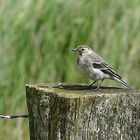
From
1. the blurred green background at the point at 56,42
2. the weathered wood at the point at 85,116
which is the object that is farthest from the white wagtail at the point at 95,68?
the blurred green background at the point at 56,42

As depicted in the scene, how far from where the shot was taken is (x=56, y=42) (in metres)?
6.82

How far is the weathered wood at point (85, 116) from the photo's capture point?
3.10 meters

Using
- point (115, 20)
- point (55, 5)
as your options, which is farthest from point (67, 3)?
point (115, 20)

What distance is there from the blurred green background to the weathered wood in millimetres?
3369

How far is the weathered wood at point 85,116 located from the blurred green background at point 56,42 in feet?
11.1

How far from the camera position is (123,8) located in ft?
22.4

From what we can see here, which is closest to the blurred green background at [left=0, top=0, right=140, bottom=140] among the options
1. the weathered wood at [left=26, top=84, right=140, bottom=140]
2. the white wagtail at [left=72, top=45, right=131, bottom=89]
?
the white wagtail at [left=72, top=45, right=131, bottom=89]

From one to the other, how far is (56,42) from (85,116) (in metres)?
3.76

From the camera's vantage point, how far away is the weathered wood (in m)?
3.10

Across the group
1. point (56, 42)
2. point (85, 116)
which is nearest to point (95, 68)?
point (85, 116)

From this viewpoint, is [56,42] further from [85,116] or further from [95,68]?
[85,116]

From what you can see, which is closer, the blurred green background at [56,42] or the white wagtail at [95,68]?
the white wagtail at [95,68]

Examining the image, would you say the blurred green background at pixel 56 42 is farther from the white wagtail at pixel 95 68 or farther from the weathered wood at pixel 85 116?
the weathered wood at pixel 85 116

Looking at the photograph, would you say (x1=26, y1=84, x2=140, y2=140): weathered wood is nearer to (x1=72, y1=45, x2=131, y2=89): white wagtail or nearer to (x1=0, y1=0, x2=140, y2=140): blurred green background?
(x1=72, y1=45, x2=131, y2=89): white wagtail
